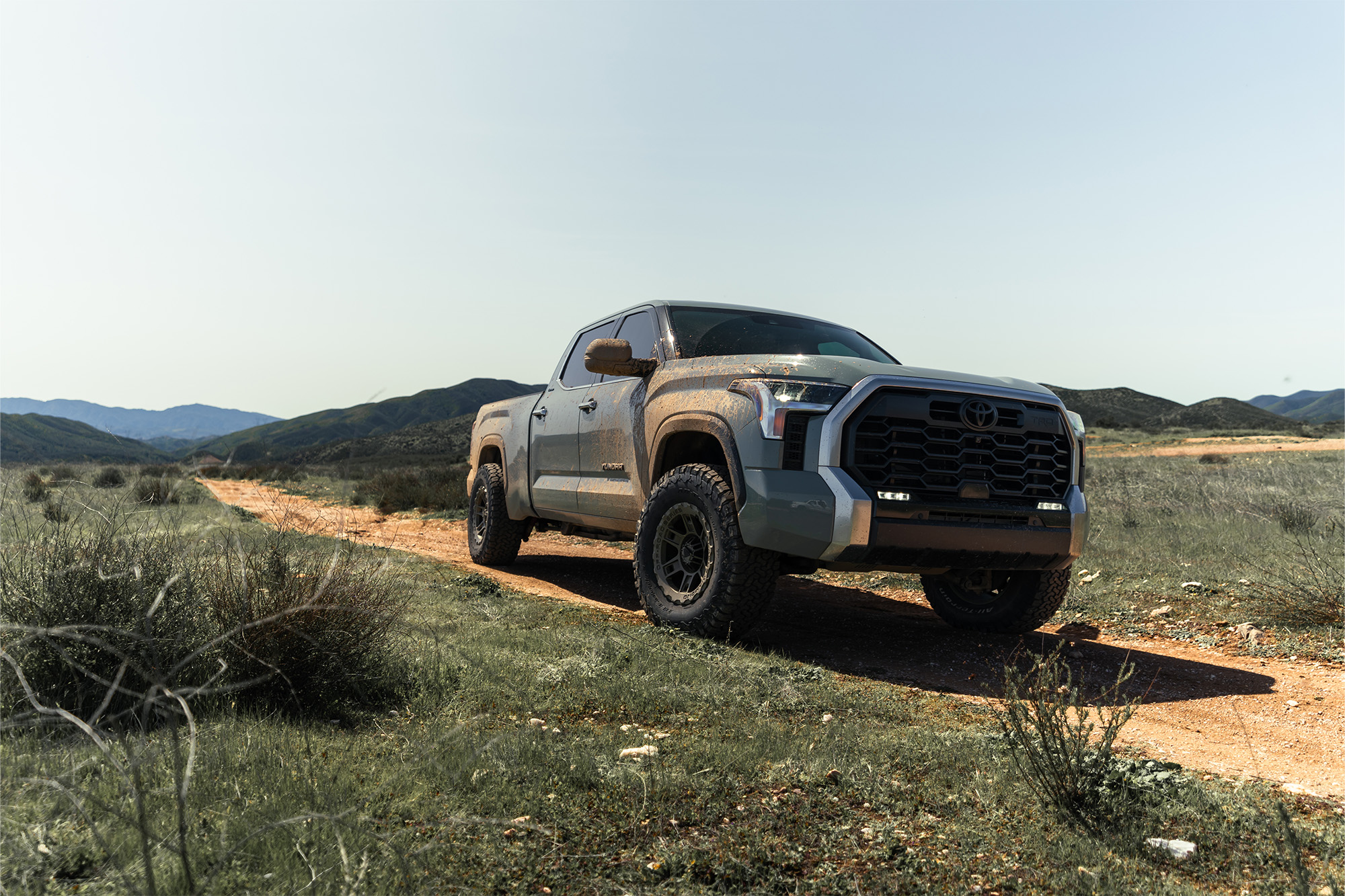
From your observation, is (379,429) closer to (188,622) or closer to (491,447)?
(491,447)

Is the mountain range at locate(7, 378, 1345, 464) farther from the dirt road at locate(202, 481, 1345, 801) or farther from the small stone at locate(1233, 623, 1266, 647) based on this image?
the small stone at locate(1233, 623, 1266, 647)

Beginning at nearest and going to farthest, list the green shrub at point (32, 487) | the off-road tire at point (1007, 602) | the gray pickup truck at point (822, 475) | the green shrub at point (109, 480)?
the gray pickup truck at point (822, 475), the off-road tire at point (1007, 602), the green shrub at point (32, 487), the green shrub at point (109, 480)

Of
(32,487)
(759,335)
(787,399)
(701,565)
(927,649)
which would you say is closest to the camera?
(787,399)

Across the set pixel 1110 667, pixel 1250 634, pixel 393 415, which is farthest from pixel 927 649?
pixel 393 415

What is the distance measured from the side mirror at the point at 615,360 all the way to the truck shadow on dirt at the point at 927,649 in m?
1.96

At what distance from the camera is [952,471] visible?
185 inches

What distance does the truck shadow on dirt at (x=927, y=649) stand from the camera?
4.71 m

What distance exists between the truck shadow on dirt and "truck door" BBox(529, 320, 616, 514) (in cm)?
92

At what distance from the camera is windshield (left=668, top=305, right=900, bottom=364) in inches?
240

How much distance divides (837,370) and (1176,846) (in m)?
2.83

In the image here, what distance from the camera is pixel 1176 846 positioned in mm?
2473

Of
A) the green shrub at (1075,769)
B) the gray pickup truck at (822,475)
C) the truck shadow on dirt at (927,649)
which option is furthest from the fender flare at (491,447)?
the green shrub at (1075,769)

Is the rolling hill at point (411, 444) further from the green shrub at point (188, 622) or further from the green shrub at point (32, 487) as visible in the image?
the green shrub at point (188, 622)

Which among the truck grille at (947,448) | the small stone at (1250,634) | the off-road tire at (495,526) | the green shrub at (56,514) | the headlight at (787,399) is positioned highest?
the headlight at (787,399)
